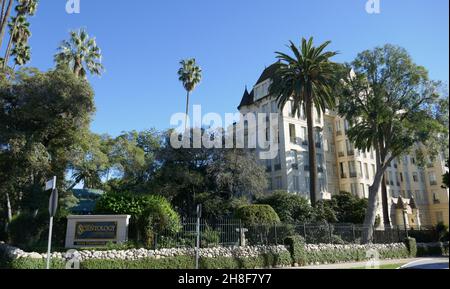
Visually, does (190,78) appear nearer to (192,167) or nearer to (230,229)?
(192,167)

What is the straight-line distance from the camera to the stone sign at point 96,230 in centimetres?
1786

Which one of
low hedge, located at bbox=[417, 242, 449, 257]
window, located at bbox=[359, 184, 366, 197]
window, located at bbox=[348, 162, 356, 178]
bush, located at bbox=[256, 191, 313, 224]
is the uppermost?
window, located at bbox=[348, 162, 356, 178]

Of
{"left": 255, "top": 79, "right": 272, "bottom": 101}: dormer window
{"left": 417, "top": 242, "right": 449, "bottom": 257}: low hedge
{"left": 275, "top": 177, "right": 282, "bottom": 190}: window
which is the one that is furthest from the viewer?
{"left": 255, "top": 79, "right": 272, "bottom": 101}: dormer window

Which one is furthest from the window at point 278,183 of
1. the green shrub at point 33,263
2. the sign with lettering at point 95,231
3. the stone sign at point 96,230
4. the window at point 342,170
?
the green shrub at point 33,263

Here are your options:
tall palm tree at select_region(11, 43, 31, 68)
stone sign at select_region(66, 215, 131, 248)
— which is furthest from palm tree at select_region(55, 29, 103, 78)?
stone sign at select_region(66, 215, 131, 248)

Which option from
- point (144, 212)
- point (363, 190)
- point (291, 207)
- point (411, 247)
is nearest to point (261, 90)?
point (363, 190)

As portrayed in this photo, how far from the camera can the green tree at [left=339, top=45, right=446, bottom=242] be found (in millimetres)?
32188

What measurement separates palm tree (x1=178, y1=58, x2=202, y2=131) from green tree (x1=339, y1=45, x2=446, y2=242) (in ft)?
64.7

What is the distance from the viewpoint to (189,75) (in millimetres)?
48000

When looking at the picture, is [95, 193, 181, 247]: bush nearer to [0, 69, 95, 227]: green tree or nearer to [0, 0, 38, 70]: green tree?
[0, 69, 95, 227]: green tree

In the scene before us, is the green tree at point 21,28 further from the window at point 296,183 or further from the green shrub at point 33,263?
the window at point 296,183

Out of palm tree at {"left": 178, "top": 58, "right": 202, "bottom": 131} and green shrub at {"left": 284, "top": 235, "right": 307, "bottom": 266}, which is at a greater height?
palm tree at {"left": 178, "top": 58, "right": 202, "bottom": 131}

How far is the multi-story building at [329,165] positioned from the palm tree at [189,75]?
8.12 m

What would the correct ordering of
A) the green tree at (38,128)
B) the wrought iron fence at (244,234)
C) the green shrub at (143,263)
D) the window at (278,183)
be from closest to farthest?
1. the green shrub at (143,263)
2. the wrought iron fence at (244,234)
3. the green tree at (38,128)
4. the window at (278,183)
